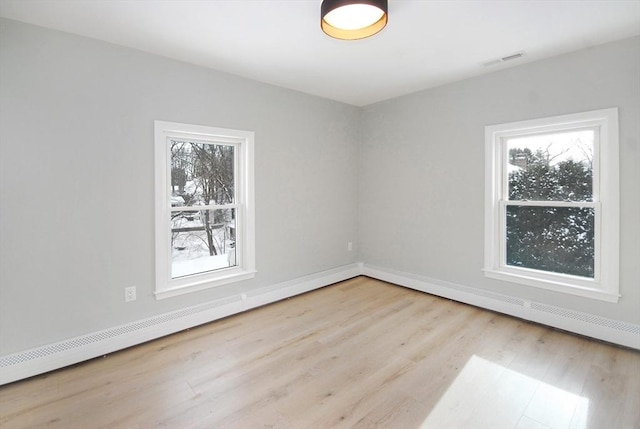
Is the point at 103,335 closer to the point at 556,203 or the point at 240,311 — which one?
the point at 240,311

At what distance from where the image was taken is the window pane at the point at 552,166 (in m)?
2.86

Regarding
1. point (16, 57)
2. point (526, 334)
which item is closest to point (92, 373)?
point (16, 57)

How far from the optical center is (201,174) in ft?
10.5

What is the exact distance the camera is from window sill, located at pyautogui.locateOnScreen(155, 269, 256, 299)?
2904 mm

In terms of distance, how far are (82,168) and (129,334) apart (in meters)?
1.45

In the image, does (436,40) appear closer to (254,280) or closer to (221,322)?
(254,280)

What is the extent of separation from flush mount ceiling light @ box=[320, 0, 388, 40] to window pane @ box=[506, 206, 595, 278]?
96.9 inches

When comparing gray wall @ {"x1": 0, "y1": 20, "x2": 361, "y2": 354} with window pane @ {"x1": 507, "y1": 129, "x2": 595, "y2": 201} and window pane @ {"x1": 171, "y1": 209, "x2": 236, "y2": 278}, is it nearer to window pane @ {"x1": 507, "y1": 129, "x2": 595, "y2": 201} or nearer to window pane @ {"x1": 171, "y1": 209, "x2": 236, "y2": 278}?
window pane @ {"x1": 171, "y1": 209, "x2": 236, "y2": 278}

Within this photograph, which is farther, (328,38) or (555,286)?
(555,286)

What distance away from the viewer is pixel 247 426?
1777 millimetres

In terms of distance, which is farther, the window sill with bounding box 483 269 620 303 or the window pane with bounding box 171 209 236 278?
the window pane with bounding box 171 209 236 278

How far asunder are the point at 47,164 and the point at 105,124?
512mm

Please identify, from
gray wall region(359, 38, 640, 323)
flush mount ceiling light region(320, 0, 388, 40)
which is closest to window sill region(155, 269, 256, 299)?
gray wall region(359, 38, 640, 323)

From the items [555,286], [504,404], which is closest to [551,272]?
[555,286]
